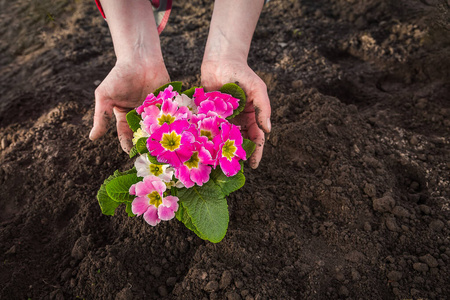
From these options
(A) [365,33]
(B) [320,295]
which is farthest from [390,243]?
(A) [365,33]

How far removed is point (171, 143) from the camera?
182 centimetres

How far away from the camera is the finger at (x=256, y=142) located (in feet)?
7.78

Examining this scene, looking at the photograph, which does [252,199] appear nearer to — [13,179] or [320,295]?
[320,295]

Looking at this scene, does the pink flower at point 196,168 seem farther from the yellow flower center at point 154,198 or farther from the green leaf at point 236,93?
the green leaf at point 236,93

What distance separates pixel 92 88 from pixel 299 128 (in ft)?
7.01

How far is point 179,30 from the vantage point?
446 centimetres

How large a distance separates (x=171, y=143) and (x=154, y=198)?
1.02ft

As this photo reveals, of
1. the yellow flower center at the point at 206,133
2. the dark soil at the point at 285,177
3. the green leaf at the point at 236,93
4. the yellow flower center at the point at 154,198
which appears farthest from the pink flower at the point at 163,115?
the dark soil at the point at 285,177

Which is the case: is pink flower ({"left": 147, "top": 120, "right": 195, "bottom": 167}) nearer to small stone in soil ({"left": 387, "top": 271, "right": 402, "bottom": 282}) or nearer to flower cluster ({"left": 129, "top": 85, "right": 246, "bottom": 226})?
flower cluster ({"left": 129, "top": 85, "right": 246, "bottom": 226})

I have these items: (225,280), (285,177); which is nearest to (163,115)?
(225,280)

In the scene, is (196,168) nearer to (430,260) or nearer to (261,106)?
(261,106)

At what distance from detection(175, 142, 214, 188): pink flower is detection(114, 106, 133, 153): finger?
0.82 meters

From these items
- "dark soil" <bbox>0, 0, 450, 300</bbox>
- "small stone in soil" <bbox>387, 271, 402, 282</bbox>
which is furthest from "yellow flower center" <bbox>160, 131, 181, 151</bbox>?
"small stone in soil" <bbox>387, 271, 402, 282</bbox>

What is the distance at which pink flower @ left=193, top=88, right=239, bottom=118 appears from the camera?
1.99 m
